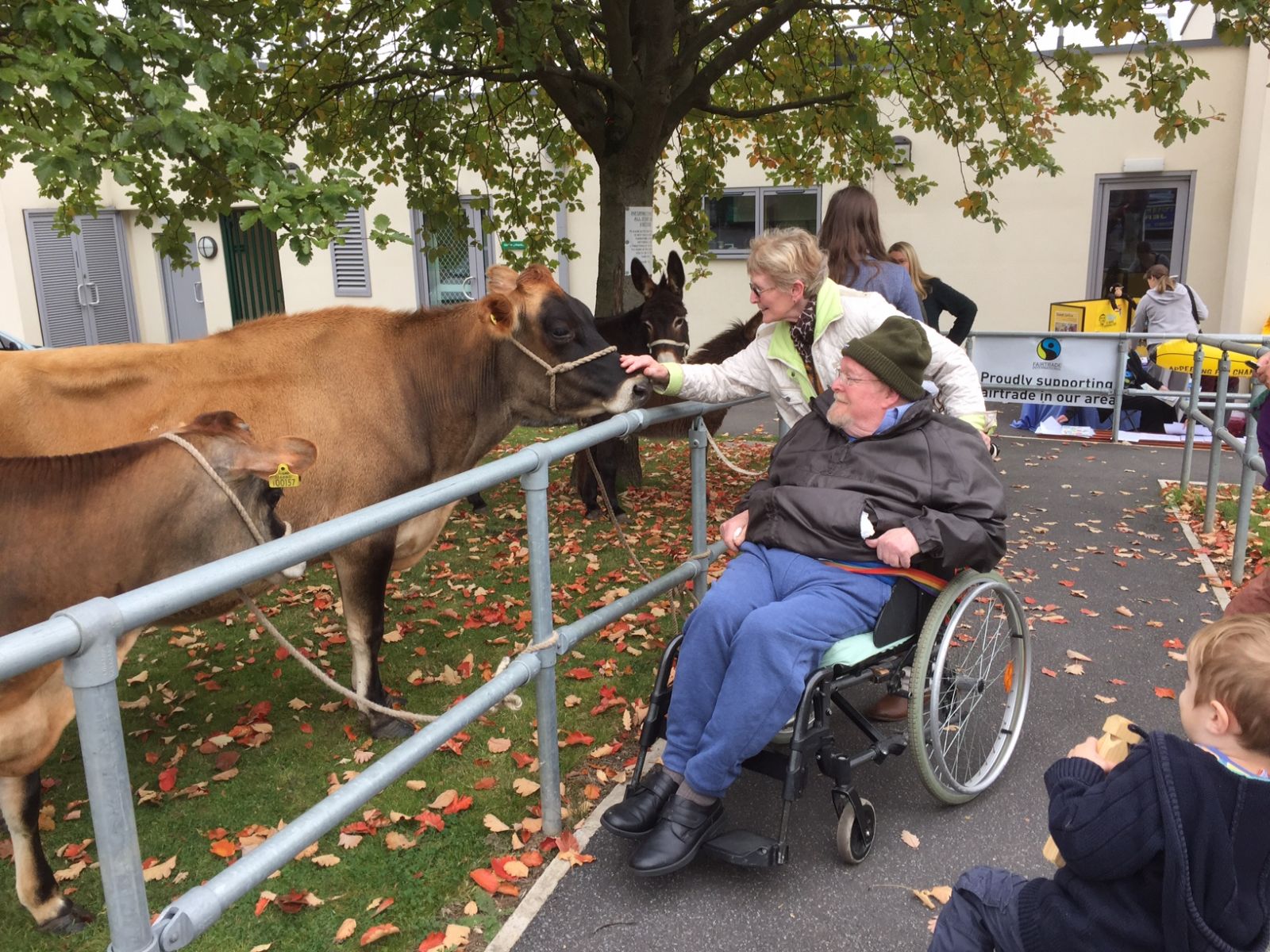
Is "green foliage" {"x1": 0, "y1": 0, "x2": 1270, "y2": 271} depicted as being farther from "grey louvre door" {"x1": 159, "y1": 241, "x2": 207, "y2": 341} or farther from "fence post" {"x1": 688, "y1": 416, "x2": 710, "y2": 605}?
"grey louvre door" {"x1": 159, "y1": 241, "x2": 207, "y2": 341}

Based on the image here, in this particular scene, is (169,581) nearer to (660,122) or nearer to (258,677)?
(258,677)

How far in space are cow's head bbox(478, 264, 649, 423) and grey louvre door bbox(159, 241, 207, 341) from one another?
1625 cm

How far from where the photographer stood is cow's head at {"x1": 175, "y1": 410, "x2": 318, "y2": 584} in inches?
105

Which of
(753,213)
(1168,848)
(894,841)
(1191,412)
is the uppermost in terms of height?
(753,213)

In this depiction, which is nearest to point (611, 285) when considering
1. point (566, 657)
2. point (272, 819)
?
point (566, 657)

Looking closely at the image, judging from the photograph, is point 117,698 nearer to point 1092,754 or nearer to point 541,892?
point 541,892

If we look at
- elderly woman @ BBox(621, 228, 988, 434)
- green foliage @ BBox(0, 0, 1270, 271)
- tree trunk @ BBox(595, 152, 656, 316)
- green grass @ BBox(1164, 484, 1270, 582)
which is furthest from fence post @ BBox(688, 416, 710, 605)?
tree trunk @ BBox(595, 152, 656, 316)

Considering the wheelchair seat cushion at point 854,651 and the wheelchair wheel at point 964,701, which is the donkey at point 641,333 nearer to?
the wheelchair wheel at point 964,701

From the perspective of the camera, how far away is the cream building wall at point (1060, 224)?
37.6 ft

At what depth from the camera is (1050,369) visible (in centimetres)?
996

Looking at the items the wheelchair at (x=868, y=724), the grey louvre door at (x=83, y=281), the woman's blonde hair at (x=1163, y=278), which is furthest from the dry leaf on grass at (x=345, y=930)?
the grey louvre door at (x=83, y=281)

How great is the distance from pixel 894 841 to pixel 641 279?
16.7 feet

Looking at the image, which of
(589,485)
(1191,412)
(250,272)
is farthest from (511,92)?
(250,272)

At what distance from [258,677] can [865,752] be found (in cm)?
309
